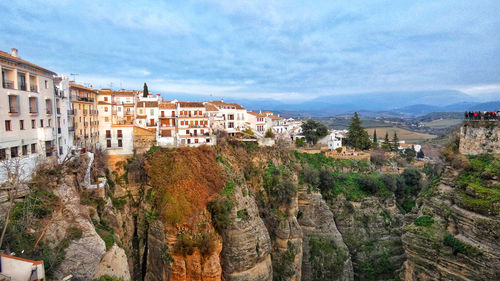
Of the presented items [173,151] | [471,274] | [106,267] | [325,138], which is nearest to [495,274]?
[471,274]

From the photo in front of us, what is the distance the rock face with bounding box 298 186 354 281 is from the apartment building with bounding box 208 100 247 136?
1165 cm

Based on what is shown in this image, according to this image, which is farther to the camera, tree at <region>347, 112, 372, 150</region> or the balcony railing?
tree at <region>347, 112, 372, 150</region>

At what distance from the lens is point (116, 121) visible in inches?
1133

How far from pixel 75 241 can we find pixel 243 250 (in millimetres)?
11382

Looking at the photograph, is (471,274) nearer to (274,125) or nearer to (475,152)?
(475,152)

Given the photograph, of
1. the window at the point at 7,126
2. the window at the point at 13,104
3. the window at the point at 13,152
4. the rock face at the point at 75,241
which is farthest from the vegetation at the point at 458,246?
the window at the point at 13,104

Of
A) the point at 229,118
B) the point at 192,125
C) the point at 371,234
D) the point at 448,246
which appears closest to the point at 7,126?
the point at 192,125

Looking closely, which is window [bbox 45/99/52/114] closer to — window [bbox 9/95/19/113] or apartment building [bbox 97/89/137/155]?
window [bbox 9/95/19/113]

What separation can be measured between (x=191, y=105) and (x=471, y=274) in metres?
26.4

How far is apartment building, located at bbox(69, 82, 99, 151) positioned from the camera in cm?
2324

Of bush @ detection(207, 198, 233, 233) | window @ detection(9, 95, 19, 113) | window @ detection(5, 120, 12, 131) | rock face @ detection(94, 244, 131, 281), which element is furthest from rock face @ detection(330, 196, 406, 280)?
window @ detection(9, 95, 19, 113)

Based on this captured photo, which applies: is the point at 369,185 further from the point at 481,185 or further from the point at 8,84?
the point at 8,84

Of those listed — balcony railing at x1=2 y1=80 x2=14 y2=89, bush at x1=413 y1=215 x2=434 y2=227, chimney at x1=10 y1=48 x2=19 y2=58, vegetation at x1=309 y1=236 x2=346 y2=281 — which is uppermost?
chimney at x1=10 y1=48 x2=19 y2=58

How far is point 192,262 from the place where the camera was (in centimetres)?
1994
